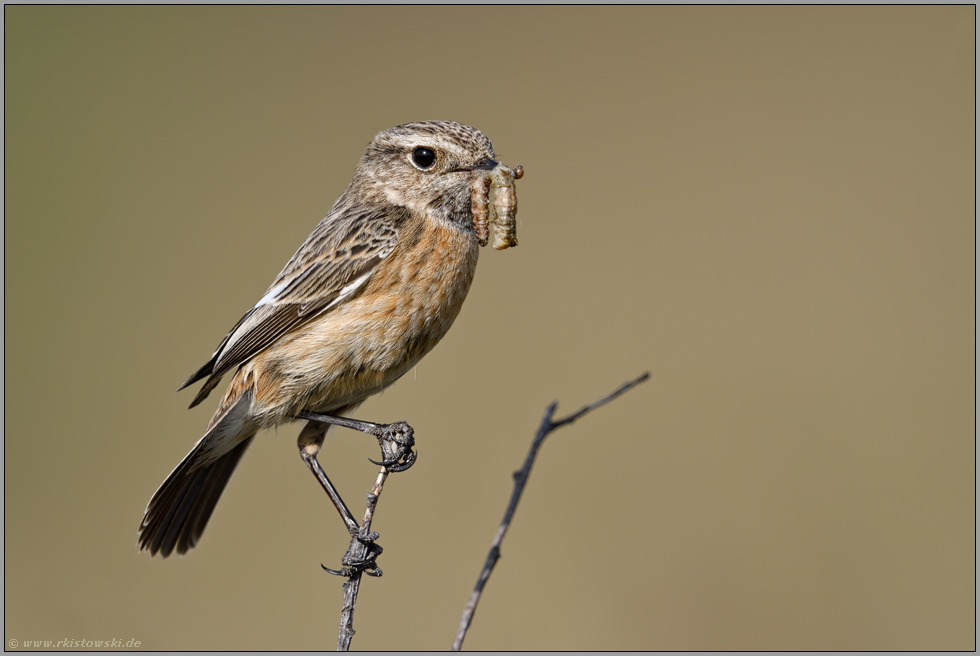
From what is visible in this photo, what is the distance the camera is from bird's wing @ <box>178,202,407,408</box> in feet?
12.7

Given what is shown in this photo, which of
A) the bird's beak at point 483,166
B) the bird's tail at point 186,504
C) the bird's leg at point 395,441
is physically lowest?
the bird's tail at point 186,504

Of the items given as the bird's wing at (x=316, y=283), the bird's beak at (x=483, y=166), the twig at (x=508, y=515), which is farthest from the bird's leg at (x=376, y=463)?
the bird's beak at (x=483, y=166)

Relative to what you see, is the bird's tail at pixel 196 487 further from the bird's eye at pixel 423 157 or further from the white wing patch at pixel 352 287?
the bird's eye at pixel 423 157

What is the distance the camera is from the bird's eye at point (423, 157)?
403cm

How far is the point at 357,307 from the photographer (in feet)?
12.4

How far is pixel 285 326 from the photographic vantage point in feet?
12.8

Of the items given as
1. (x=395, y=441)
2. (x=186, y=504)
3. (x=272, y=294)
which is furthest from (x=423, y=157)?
(x=186, y=504)

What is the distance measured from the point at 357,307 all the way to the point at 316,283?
32 cm

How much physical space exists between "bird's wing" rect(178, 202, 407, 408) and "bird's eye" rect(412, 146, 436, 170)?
27 cm

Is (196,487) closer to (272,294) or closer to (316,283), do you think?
(272,294)

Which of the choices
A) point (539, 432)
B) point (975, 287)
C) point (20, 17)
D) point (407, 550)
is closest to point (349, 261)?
point (539, 432)

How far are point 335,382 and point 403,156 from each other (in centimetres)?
130

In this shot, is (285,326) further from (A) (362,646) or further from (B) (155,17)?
(B) (155,17)

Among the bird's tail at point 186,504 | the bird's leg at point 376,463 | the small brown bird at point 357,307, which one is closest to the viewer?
the bird's leg at point 376,463
